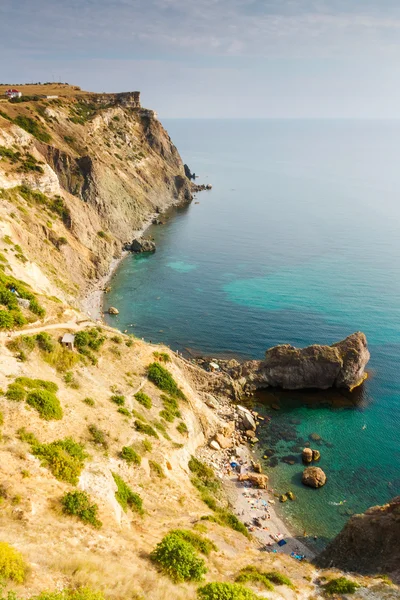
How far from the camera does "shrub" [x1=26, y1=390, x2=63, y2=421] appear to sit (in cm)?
3172

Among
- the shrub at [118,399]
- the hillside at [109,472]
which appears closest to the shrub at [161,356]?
the hillside at [109,472]

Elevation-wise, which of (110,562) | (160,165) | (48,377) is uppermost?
(160,165)

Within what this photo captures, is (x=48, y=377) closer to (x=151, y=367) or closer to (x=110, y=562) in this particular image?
(x=151, y=367)

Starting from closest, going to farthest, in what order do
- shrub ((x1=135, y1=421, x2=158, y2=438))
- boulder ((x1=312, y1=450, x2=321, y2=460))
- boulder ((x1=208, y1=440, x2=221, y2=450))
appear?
shrub ((x1=135, y1=421, x2=158, y2=438)) < boulder ((x1=208, y1=440, x2=221, y2=450)) < boulder ((x1=312, y1=450, x2=321, y2=460))

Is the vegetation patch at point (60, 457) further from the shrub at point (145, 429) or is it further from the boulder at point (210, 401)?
the boulder at point (210, 401)

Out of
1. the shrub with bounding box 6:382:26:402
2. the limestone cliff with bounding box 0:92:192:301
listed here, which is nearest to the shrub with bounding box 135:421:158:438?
the shrub with bounding box 6:382:26:402

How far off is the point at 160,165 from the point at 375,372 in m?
140

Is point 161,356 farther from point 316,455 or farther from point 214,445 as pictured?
point 316,455

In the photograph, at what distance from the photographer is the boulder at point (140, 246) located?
11738 centimetres

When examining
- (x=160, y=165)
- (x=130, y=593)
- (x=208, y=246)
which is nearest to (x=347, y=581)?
(x=130, y=593)

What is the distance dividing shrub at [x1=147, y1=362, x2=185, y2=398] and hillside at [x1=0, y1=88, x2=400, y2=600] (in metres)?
0.18

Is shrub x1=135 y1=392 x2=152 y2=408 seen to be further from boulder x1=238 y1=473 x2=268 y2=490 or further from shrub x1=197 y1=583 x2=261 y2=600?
shrub x1=197 y1=583 x2=261 y2=600

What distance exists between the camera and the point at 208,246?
5005 inches

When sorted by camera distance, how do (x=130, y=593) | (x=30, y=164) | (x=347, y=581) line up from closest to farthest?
(x=130, y=593) < (x=347, y=581) < (x=30, y=164)
